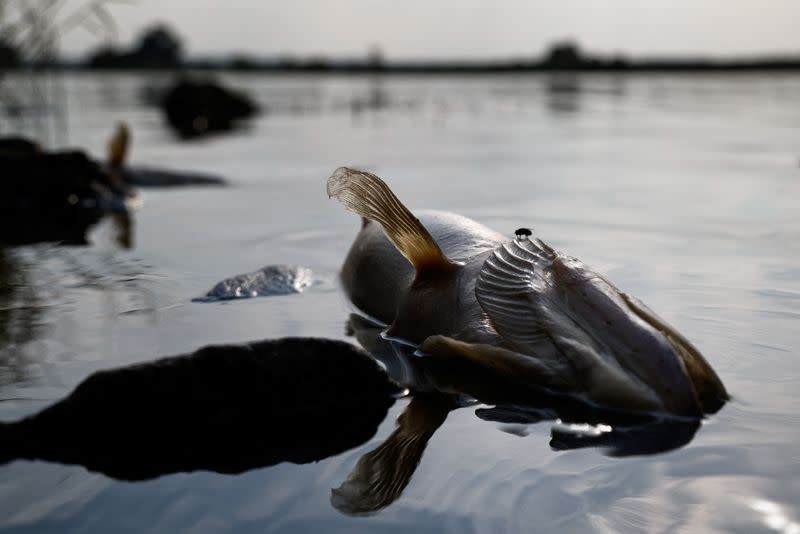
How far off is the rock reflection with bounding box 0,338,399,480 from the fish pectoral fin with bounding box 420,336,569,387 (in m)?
0.33

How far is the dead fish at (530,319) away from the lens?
9.86ft

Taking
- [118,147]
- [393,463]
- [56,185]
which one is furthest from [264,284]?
[118,147]

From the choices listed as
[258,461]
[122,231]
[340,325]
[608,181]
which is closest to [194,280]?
[340,325]

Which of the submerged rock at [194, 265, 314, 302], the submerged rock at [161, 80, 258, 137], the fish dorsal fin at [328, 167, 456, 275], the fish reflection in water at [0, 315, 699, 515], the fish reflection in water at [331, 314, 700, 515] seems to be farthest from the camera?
the submerged rock at [161, 80, 258, 137]

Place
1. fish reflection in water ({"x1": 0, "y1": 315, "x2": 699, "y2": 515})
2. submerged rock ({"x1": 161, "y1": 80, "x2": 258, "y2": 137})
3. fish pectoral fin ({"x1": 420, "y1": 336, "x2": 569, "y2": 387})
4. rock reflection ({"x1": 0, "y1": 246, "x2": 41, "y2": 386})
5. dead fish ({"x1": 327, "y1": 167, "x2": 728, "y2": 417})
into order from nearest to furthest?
1. fish reflection in water ({"x1": 0, "y1": 315, "x2": 699, "y2": 515})
2. dead fish ({"x1": 327, "y1": 167, "x2": 728, "y2": 417})
3. fish pectoral fin ({"x1": 420, "y1": 336, "x2": 569, "y2": 387})
4. rock reflection ({"x1": 0, "y1": 246, "x2": 41, "y2": 386})
5. submerged rock ({"x1": 161, "y1": 80, "x2": 258, "y2": 137})

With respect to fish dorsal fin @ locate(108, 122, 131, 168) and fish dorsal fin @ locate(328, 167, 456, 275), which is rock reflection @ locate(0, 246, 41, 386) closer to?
fish dorsal fin @ locate(328, 167, 456, 275)

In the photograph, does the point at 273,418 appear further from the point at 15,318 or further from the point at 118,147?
the point at 118,147

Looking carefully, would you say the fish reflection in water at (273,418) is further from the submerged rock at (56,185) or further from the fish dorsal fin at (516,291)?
the submerged rock at (56,185)

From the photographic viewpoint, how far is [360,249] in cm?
474

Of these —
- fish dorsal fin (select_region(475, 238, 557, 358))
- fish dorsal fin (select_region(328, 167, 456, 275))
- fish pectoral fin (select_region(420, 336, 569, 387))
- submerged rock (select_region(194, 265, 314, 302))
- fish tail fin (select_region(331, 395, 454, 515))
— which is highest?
fish dorsal fin (select_region(328, 167, 456, 275))

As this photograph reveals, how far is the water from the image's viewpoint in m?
2.43

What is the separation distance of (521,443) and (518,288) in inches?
28.7

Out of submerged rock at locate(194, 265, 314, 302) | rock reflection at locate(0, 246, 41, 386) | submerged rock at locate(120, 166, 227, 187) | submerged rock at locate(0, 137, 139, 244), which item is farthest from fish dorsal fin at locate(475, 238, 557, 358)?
submerged rock at locate(120, 166, 227, 187)

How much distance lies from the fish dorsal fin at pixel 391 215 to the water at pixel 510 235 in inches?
23.0
